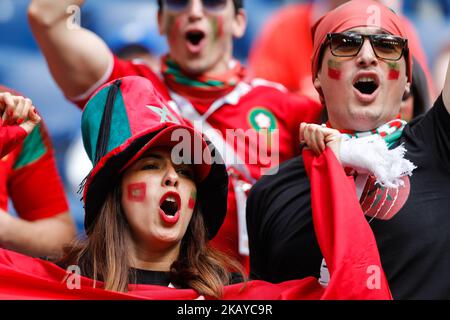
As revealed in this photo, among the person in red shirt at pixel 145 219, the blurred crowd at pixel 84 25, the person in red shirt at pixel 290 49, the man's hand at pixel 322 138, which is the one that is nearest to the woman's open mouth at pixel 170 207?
the person in red shirt at pixel 145 219

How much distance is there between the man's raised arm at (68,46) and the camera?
151 inches

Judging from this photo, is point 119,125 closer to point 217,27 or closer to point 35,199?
point 35,199

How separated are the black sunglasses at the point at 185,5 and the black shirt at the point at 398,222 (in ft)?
3.47

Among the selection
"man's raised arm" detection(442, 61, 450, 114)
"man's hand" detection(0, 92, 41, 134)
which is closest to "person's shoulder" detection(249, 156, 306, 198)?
"man's raised arm" detection(442, 61, 450, 114)

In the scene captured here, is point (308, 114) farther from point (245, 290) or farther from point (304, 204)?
→ point (245, 290)

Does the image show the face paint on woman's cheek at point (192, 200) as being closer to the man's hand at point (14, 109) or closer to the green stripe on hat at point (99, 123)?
the green stripe on hat at point (99, 123)

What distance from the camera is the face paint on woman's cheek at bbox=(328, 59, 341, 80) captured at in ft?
11.0

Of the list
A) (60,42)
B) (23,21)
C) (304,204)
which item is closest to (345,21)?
(304,204)

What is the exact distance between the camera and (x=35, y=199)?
3.95 metres

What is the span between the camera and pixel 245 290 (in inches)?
122

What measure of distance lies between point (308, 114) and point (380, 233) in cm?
117

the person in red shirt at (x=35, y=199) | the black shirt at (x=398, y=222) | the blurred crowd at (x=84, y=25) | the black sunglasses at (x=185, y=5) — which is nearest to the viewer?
the black shirt at (x=398, y=222)

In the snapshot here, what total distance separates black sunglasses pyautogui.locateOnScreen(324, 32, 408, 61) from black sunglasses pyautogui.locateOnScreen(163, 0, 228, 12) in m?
1.01

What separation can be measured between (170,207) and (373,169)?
63cm
